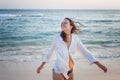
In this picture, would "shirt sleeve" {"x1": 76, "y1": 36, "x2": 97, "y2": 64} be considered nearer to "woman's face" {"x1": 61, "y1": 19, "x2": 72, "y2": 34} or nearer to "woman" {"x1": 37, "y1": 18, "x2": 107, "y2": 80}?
"woman" {"x1": 37, "y1": 18, "x2": 107, "y2": 80}

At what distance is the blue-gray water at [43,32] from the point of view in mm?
3455

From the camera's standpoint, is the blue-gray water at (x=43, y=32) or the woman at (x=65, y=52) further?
the blue-gray water at (x=43, y=32)

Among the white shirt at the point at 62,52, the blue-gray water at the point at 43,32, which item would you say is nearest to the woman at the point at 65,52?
the white shirt at the point at 62,52

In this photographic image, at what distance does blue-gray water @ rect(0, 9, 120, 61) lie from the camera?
3.46 metres

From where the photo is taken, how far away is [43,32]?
3.50m

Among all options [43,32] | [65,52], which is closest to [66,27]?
[65,52]

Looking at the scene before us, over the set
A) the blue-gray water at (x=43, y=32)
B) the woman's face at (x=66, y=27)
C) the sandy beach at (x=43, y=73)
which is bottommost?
the sandy beach at (x=43, y=73)

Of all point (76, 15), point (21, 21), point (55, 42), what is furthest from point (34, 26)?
point (55, 42)

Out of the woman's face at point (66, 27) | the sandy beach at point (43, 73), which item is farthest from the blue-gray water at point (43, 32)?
the woman's face at point (66, 27)

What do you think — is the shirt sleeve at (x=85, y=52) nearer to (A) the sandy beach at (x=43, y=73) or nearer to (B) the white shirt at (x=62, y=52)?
(B) the white shirt at (x=62, y=52)

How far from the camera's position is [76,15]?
11.1 feet

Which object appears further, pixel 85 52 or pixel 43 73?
pixel 43 73

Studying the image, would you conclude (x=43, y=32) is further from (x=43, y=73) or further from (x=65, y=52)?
(x=65, y=52)

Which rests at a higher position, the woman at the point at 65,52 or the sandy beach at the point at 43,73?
the woman at the point at 65,52
